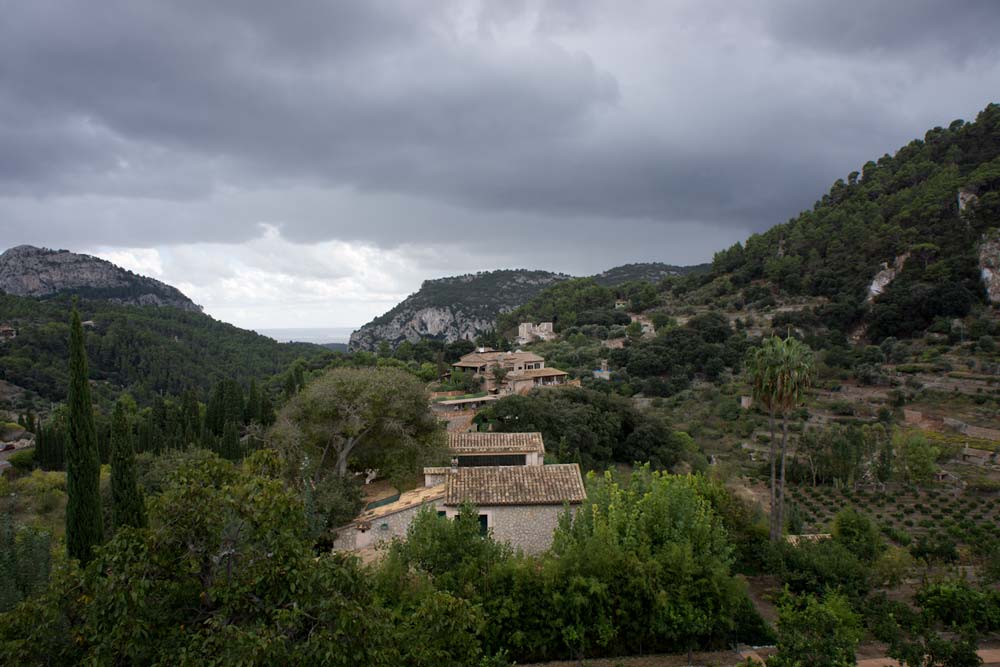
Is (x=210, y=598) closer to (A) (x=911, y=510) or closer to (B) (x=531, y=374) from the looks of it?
(A) (x=911, y=510)

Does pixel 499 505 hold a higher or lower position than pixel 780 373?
lower

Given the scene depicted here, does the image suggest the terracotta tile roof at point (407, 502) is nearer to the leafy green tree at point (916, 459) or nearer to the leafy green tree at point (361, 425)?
the leafy green tree at point (361, 425)

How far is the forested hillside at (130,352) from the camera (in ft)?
249

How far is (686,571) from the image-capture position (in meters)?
11.5

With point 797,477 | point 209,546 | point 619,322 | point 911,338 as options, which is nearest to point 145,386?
point 619,322

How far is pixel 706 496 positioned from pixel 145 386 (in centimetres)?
8754

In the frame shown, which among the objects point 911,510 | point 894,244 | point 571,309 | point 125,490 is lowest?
point 911,510

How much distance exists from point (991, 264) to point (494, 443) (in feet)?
222

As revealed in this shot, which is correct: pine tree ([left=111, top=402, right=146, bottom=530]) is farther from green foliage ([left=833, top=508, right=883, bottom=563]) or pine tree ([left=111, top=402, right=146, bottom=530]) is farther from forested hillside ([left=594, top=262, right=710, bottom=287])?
forested hillside ([left=594, top=262, right=710, bottom=287])

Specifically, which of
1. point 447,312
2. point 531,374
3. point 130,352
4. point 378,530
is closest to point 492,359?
point 531,374

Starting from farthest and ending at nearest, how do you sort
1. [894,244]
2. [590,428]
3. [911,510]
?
[894,244]
[590,428]
[911,510]

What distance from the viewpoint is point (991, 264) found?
2402 inches

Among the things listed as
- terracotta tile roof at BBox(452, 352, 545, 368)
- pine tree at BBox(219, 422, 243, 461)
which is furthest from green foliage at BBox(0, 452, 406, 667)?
terracotta tile roof at BBox(452, 352, 545, 368)

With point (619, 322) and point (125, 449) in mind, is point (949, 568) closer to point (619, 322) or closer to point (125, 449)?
point (125, 449)
